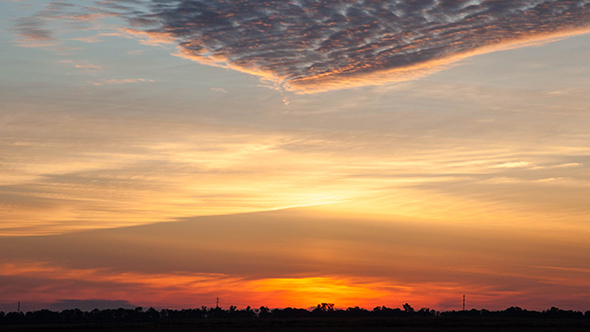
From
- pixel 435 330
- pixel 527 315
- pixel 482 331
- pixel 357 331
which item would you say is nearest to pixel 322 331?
pixel 357 331

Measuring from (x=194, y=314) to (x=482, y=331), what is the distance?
119781 millimetres

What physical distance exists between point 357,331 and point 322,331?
15.8 feet

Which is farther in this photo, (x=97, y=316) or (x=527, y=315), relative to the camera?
(x=527, y=315)

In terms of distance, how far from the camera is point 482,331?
83.9 m

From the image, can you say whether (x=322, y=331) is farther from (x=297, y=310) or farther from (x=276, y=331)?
(x=297, y=310)

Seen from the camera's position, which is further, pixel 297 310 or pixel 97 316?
pixel 297 310

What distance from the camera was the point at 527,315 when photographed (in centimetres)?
18862

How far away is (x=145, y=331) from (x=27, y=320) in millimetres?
90241

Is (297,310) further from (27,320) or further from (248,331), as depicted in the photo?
(248,331)

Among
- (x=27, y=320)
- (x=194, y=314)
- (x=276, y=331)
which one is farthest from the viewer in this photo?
(x=194, y=314)

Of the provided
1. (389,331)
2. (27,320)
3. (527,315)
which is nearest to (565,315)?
(527,315)

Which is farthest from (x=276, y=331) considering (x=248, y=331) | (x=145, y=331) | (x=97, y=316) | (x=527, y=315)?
(x=527, y=315)

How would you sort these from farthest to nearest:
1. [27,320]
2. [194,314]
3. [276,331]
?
[194,314], [27,320], [276,331]

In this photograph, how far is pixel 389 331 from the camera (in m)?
83.3
